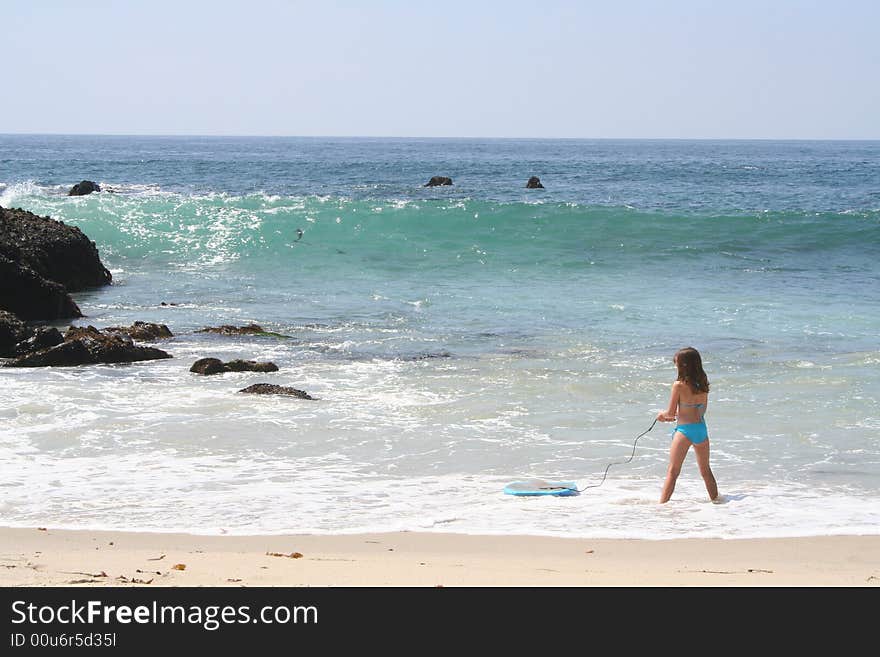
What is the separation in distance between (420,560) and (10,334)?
882 cm

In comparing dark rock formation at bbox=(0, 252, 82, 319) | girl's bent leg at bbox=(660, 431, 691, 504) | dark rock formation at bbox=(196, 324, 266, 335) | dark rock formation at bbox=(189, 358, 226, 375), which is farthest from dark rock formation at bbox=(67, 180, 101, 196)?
girl's bent leg at bbox=(660, 431, 691, 504)

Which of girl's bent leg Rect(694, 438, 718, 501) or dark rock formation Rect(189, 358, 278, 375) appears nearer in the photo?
girl's bent leg Rect(694, 438, 718, 501)

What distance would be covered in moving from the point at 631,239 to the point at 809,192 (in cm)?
1958

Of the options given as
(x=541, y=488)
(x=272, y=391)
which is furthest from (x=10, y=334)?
(x=541, y=488)

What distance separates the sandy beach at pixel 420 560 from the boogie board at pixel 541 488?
979 millimetres

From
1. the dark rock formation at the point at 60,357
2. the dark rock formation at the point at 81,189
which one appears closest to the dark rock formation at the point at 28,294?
the dark rock formation at the point at 60,357

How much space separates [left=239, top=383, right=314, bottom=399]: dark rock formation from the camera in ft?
35.7

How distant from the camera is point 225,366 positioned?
39.6 feet

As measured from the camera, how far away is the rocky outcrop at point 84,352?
12.3 m

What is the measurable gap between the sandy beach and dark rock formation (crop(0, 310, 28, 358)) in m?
6.77

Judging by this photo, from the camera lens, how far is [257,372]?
39.7ft

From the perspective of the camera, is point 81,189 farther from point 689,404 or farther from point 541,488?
point 689,404

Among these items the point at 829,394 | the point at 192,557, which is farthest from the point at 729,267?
the point at 192,557

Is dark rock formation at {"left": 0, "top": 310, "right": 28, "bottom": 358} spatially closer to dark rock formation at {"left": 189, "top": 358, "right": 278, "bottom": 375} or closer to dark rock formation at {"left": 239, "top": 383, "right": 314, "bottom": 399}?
dark rock formation at {"left": 189, "top": 358, "right": 278, "bottom": 375}
